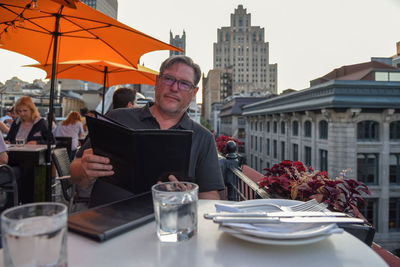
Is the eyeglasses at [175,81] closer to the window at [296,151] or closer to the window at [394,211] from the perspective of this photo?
the window at [394,211]

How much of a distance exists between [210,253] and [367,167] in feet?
99.4

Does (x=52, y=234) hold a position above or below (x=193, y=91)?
below

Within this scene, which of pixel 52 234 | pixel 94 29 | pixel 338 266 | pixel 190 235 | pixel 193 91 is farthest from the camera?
pixel 94 29

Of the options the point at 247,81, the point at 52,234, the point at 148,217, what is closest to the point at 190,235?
the point at 148,217

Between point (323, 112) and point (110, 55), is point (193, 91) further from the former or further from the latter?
point (323, 112)

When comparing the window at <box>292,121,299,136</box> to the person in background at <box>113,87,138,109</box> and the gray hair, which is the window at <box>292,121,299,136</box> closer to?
the person in background at <box>113,87,138,109</box>

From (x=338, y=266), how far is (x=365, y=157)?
29933 millimetres

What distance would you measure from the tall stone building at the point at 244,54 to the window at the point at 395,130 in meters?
87.2

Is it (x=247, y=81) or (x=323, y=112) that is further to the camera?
(x=247, y=81)

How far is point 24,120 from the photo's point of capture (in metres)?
5.38

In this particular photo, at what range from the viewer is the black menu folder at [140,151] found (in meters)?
1.30

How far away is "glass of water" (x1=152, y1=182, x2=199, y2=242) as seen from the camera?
3.28 feet

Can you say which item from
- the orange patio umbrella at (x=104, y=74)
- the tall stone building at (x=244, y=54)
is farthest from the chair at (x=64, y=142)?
the tall stone building at (x=244, y=54)

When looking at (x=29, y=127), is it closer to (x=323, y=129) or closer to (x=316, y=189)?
(x=316, y=189)
